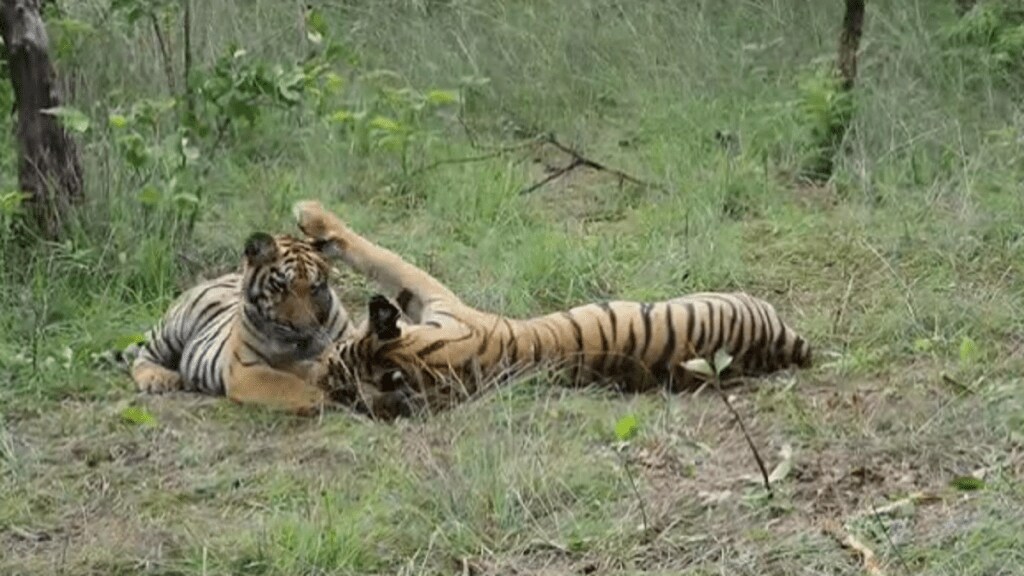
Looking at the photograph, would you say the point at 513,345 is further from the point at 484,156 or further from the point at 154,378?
the point at 484,156

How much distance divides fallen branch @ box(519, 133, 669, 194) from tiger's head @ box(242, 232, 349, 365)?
231cm

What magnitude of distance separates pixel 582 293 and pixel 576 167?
6.19 feet

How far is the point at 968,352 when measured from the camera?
600 centimetres

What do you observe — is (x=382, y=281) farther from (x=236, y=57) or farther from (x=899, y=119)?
(x=899, y=119)

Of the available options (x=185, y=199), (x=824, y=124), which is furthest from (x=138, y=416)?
(x=824, y=124)

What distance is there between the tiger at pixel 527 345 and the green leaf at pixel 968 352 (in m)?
0.54

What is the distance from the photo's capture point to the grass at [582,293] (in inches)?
188

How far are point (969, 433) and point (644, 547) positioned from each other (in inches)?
43.0

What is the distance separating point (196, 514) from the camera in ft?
16.9

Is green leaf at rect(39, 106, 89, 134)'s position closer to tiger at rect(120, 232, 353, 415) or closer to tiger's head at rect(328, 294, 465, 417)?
tiger at rect(120, 232, 353, 415)

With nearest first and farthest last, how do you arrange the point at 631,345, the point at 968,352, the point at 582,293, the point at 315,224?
the point at 968,352 < the point at 631,345 < the point at 315,224 < the point at 582,293

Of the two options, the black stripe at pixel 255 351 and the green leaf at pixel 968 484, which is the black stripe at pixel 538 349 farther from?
the green leaf at pixel 968 484

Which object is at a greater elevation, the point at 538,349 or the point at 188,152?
the point at 188,152

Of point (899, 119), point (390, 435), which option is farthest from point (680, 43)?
point (390, 435)
